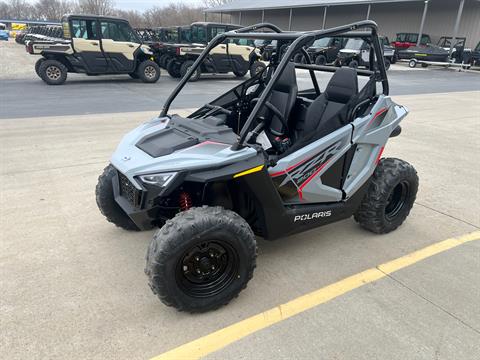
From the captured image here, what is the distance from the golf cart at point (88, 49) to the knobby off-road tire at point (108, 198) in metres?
9.99

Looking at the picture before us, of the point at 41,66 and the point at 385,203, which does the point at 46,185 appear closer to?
the point at 385,203

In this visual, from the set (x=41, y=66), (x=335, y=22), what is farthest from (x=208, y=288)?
(x=335, y=22)

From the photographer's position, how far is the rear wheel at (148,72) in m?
12.9

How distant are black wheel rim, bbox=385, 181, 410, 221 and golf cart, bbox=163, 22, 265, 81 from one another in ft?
35.6

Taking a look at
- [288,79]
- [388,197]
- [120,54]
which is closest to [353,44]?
[120,54]

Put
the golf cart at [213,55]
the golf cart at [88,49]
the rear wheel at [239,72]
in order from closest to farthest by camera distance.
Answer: the golf cart at [88,49] < the golf cart at [213,55] < the rear wheel at [239,72]

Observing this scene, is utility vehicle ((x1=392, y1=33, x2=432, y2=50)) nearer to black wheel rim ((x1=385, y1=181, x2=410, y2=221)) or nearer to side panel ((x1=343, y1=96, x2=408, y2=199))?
black wheel rim ((x1=385, y1=181, x2=410, y2=221))

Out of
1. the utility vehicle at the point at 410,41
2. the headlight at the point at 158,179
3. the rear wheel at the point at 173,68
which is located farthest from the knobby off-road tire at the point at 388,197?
the utility vehicle at the point at 410,41

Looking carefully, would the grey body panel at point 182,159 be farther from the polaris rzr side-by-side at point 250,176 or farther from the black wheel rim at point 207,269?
the black wheel rim at point 207,269

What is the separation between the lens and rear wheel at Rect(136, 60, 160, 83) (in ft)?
42.2

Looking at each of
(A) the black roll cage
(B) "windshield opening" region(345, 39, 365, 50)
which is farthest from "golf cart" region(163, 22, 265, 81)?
(A) the black roll cage

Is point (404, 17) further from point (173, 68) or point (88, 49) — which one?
point (88, 49)

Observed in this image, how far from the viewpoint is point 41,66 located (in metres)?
11.5

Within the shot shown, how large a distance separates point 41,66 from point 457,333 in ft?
40.5
